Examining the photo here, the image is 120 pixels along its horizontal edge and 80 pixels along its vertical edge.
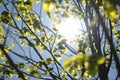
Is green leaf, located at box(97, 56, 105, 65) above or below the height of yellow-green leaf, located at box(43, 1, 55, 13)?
below

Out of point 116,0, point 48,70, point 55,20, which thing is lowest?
point 48,70

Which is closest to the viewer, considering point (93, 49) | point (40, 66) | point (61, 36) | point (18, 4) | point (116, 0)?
point (116, 0)

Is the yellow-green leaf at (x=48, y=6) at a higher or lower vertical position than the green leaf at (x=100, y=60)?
higher

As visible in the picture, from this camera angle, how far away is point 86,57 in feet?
6.99

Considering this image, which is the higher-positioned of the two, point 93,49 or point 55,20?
point 55,20

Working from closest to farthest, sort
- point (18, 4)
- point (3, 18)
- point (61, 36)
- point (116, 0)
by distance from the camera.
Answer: point (116, 0) < point (3, 18) < point (18, 4) < point (61, 36)

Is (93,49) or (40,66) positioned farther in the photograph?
(40,66)

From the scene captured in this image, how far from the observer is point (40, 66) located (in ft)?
21.0

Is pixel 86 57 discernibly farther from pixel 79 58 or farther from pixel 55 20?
pixel 55 20

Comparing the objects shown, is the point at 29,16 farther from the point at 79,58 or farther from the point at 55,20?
the point at 79,58

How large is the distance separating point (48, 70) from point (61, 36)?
2.48 meters

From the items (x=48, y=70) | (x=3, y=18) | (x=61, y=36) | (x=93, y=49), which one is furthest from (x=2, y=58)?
(x=93, y=49)

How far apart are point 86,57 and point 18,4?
5.59m

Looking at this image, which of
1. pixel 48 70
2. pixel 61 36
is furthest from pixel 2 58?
pixel 61 36
